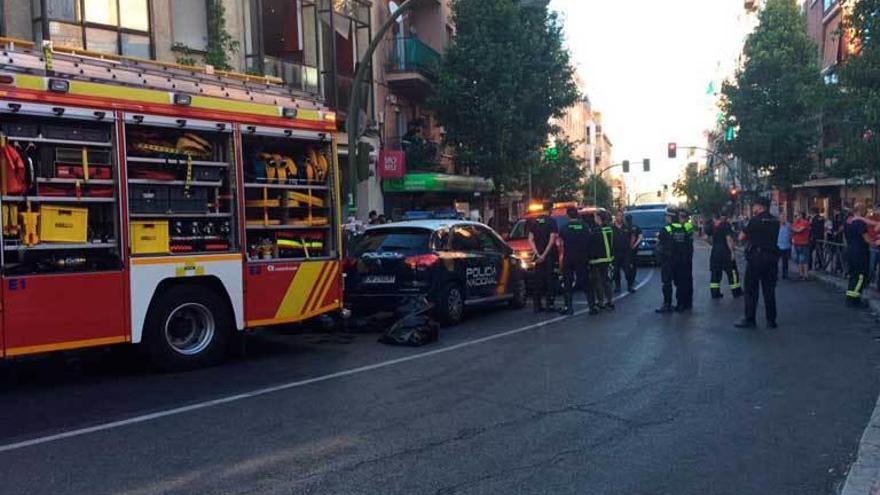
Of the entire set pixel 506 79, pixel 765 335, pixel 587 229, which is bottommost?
pixel 765 335

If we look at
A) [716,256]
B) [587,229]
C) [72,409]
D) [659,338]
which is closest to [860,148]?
[716,256]

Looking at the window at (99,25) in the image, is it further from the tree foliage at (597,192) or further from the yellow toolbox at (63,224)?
the tree foliage at (597,192)

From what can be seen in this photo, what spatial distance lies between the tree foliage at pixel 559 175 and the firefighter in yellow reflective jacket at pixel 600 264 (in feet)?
60.3

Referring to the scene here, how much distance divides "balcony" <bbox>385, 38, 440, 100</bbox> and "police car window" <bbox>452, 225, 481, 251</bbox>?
47.0 ft

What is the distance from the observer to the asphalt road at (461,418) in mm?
4816

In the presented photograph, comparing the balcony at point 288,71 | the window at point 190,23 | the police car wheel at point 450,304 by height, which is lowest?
the police car wheel at point 450,304

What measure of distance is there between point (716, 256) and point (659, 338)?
5427mm

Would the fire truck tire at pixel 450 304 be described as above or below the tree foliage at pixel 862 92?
below

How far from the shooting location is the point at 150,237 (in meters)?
7.88

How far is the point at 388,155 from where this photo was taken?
78.3ft

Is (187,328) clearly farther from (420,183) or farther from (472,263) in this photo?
(420,183)

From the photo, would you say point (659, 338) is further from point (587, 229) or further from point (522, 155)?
point (522, 155)

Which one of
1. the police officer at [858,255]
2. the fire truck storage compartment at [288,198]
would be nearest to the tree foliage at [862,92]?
the police officer at [858,255]

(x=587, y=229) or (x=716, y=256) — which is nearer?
(x=587, y=229)
